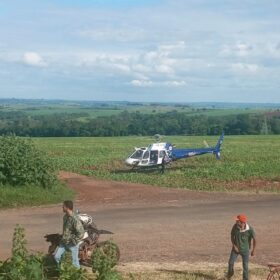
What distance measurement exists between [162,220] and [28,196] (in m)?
5.77

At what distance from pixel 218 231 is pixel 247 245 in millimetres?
5555

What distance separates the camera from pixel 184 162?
42.2 m

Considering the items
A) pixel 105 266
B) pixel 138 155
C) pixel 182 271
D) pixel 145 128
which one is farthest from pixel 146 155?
pixel 145 128

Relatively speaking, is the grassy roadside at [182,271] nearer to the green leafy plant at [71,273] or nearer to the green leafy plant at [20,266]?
the green leafy plant at [20,266]

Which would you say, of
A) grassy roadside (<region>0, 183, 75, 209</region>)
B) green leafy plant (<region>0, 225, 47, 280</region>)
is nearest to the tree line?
grassy roadside (<region>0, 183, 75, 209</region>)

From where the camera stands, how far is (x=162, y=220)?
63.2 feet

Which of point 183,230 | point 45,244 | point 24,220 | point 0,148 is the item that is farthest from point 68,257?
point 0,148

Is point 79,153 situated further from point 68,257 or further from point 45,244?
point 68,257

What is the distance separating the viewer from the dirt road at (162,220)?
589 inches

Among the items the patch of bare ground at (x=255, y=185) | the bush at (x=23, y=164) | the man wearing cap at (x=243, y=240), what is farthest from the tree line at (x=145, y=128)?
the man wearing cap at (x=243, y=240)

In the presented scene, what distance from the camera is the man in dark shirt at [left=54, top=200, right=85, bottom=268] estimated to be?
1138 centimetres

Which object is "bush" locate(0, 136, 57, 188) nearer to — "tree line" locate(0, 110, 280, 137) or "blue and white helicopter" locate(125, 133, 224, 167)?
"blue and white helicopter" locate(125, 133, 224, 167)

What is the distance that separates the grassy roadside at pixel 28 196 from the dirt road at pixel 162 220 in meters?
0.61

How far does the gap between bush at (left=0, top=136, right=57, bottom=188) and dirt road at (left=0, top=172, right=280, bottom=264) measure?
1.72 meters
